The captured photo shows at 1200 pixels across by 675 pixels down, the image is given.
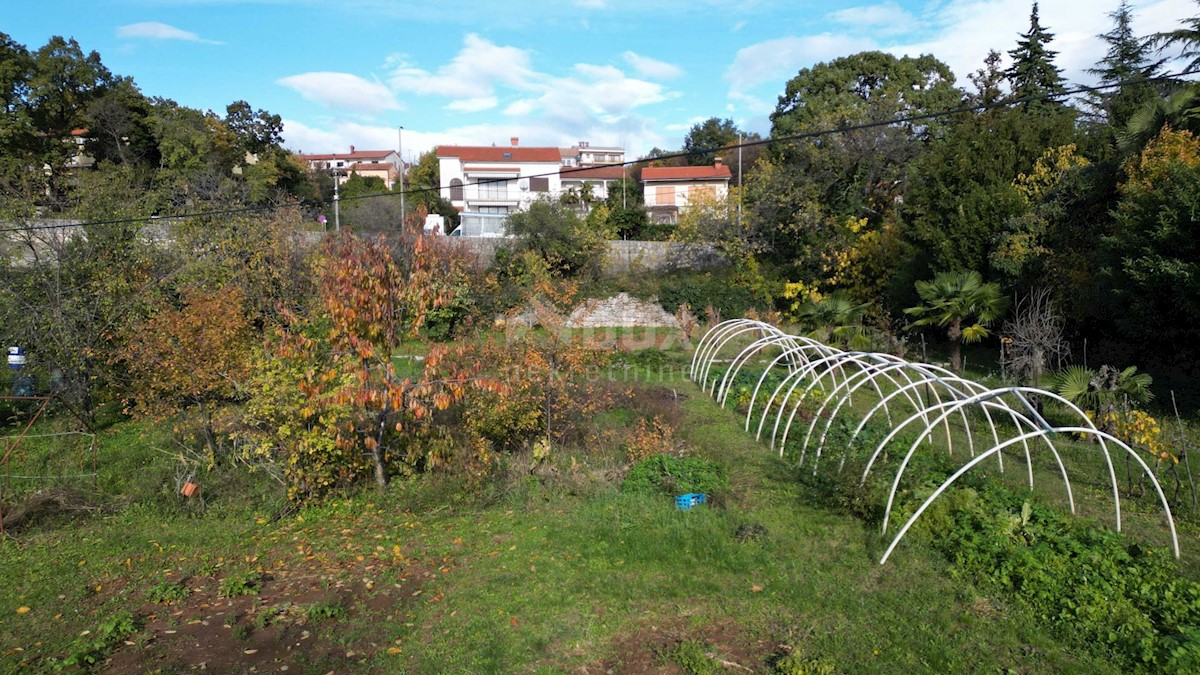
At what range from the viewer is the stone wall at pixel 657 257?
97.8ft

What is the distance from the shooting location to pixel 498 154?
57.2 metres

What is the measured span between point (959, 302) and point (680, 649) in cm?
1498

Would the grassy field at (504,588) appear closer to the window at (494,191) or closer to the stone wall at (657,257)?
the stone wall at (657,257)

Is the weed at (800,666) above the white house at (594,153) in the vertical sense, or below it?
below

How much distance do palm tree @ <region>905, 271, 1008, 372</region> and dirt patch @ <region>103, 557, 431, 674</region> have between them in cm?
1508

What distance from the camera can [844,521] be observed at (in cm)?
804

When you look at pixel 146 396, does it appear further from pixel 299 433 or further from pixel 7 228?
pixel 7 228

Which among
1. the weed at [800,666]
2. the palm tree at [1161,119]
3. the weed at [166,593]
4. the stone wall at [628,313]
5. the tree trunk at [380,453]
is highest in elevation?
the palm tree at [1161,119]

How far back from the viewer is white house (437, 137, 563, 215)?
51688mm

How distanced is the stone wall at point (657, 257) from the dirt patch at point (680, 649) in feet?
78.3

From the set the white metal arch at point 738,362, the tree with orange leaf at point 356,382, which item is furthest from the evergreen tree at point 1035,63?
the tree with orange leaf at point 356,382

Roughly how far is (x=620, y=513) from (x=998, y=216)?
1563 centimetres

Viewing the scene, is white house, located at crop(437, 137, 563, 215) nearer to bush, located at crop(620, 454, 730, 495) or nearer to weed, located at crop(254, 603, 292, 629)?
bush, located at crop(620, 454, 730, 495)

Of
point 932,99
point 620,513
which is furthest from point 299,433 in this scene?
Answer: point 932,99
